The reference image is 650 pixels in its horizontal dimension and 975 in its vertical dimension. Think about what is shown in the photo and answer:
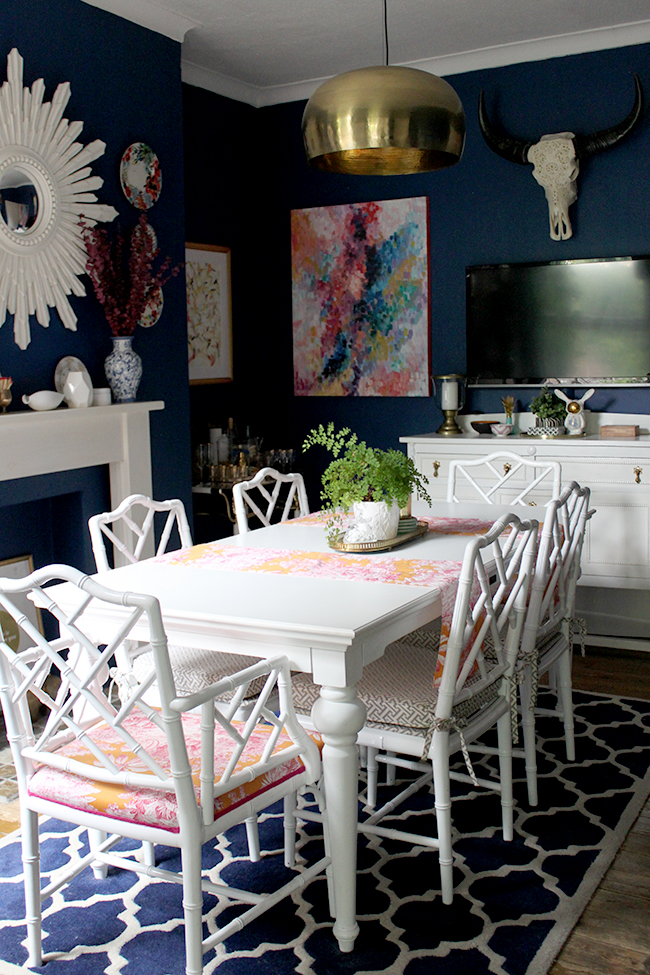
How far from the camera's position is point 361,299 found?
5320 mm

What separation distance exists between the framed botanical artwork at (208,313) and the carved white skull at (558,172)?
1742 millimetres

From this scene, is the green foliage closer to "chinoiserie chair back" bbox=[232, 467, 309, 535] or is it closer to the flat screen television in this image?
the flat screen television

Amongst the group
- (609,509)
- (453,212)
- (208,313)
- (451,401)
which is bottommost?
(609,509)

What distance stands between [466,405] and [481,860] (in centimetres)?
296

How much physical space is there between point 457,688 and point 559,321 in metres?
2.96

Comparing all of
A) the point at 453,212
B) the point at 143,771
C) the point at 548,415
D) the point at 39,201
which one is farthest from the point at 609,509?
the point at 143,771

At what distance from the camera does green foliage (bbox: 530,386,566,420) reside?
467 centimetres

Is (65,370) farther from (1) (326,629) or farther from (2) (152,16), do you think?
(1) (326,629)

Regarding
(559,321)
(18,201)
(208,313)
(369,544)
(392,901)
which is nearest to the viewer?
(392,901)

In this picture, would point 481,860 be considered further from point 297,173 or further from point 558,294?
point 297,173

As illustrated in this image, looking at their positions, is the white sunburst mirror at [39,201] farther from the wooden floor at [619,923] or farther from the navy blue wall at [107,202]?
the wooden floor at [619,923]

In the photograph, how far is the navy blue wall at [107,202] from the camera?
12.0ft

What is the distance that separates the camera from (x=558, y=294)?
189 inches

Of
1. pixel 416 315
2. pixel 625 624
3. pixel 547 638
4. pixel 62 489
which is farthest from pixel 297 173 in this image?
pixel 547 638
